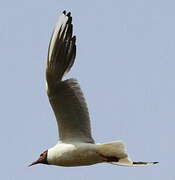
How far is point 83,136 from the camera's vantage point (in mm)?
14016

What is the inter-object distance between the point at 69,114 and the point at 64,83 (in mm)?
432

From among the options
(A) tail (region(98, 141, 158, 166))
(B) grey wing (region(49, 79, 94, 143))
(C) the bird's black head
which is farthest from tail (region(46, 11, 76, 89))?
(C) the bird's black head

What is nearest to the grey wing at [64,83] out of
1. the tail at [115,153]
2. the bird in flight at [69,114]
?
the bird in flight at [69,114]

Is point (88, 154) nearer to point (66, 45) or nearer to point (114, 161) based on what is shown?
point (114, 161)

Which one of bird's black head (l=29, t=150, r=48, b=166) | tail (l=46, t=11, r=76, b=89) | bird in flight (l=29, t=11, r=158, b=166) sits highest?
tail (l=46, t=11, r=76, b=89)

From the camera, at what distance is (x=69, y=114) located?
13.9 meters

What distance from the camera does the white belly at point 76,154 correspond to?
1366 cm

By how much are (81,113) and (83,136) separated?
32cm

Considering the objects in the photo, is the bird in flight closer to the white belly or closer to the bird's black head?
the white belly

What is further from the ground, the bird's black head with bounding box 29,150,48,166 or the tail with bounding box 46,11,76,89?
the tail with bounding box 46,11,76,89

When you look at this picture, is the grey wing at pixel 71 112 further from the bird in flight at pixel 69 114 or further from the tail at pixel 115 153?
the tail at pixel 115 153

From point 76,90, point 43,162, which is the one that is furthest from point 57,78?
point 43,162

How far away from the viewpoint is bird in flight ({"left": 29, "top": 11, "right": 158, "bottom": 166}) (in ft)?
44.9

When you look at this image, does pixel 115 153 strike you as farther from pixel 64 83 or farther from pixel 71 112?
pixel 64 83
